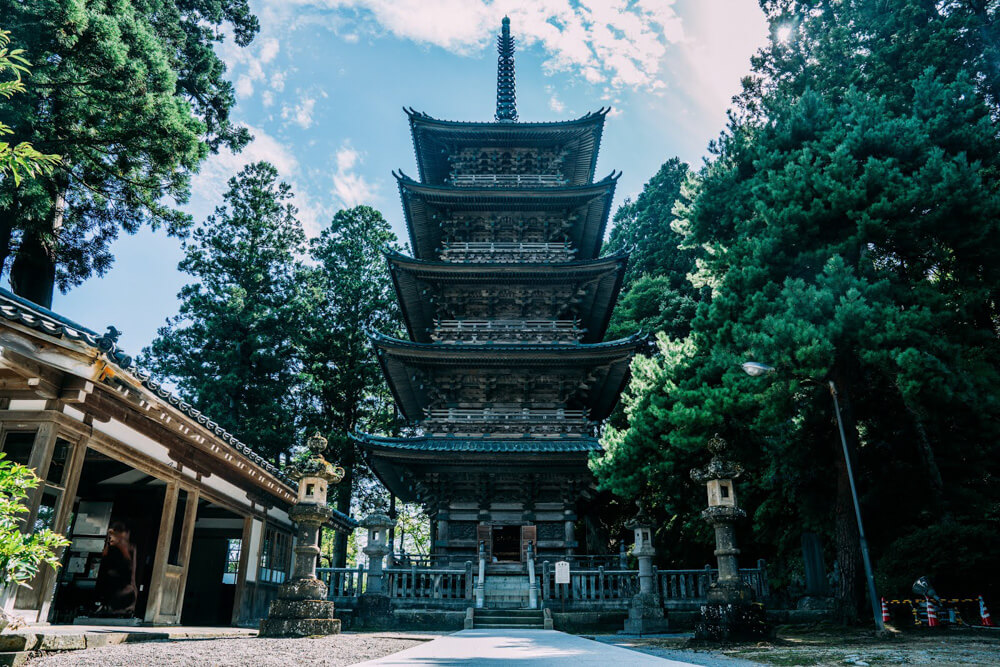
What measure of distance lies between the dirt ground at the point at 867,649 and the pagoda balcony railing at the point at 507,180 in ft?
56.6

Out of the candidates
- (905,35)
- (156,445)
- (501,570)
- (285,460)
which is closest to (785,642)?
(501,570)

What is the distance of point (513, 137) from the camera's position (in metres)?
22.9

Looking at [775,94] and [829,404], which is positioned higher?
[775,94]

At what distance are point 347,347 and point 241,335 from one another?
4899mm

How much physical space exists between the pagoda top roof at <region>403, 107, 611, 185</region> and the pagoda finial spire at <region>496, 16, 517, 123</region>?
3.32m

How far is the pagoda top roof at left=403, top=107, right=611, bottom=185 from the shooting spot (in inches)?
872

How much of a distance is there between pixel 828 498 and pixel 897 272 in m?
4.79

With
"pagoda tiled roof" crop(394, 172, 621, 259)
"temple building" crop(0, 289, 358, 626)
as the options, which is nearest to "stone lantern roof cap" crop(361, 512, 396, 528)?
"temple building" crop(0, 289, 358, 626)

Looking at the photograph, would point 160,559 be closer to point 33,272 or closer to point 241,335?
point 33,272

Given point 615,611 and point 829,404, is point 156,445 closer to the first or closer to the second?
point 615,611

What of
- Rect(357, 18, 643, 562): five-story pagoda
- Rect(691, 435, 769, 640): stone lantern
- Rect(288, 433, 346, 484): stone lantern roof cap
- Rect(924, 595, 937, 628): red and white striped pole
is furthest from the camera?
Rect(357, 18, 643, 562): five-story pagoda

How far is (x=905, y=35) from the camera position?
14664 mm

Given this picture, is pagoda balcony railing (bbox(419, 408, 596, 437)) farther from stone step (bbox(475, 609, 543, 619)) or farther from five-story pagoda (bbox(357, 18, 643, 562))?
stone step (bbox(475, 609, 543, 619))

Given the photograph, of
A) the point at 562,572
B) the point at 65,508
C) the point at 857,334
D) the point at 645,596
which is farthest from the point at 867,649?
the point at 65,508
